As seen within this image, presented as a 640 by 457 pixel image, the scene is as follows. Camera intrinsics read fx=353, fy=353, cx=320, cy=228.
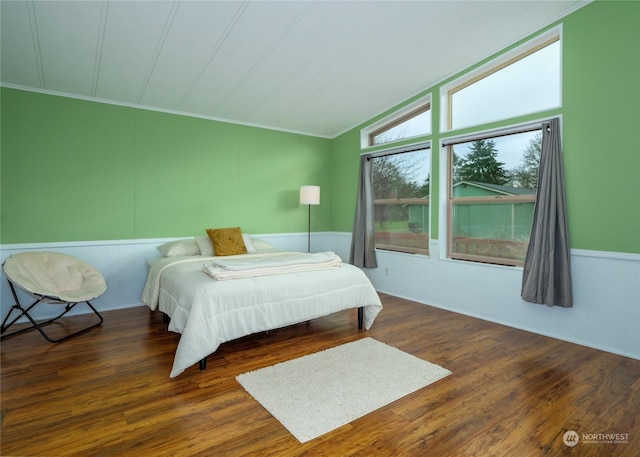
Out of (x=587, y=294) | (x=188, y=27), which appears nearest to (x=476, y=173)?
(x=587, y=294)

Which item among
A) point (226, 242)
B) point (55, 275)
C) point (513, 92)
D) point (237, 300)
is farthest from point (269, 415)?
point (513, 92)

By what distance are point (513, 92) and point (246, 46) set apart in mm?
2733

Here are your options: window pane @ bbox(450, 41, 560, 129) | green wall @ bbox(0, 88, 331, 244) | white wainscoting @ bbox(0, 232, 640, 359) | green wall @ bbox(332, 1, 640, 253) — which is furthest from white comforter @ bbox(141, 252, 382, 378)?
window pane @ bbox(450, 41, 560, 129)

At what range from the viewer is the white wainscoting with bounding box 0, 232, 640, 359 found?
2.92 meters

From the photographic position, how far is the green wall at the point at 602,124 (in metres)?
2.83

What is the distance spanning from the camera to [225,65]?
3.49m

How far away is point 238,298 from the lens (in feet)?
8.81

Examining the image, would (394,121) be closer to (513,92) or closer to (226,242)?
(513,92)

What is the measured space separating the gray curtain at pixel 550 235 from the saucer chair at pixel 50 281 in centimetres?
412

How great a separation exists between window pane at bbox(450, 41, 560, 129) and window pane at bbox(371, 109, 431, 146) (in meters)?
0.38

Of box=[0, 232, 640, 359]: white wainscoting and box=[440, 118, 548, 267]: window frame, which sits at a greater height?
box=[440, 118, 548, 267]: window frame

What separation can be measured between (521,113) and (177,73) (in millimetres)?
3476

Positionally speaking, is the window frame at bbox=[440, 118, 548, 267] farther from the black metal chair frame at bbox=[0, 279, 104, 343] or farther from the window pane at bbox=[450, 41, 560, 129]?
the black metal chair frame at bbox=[0, 279, 104, 343]

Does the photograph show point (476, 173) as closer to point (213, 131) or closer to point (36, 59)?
point (213, 131)
